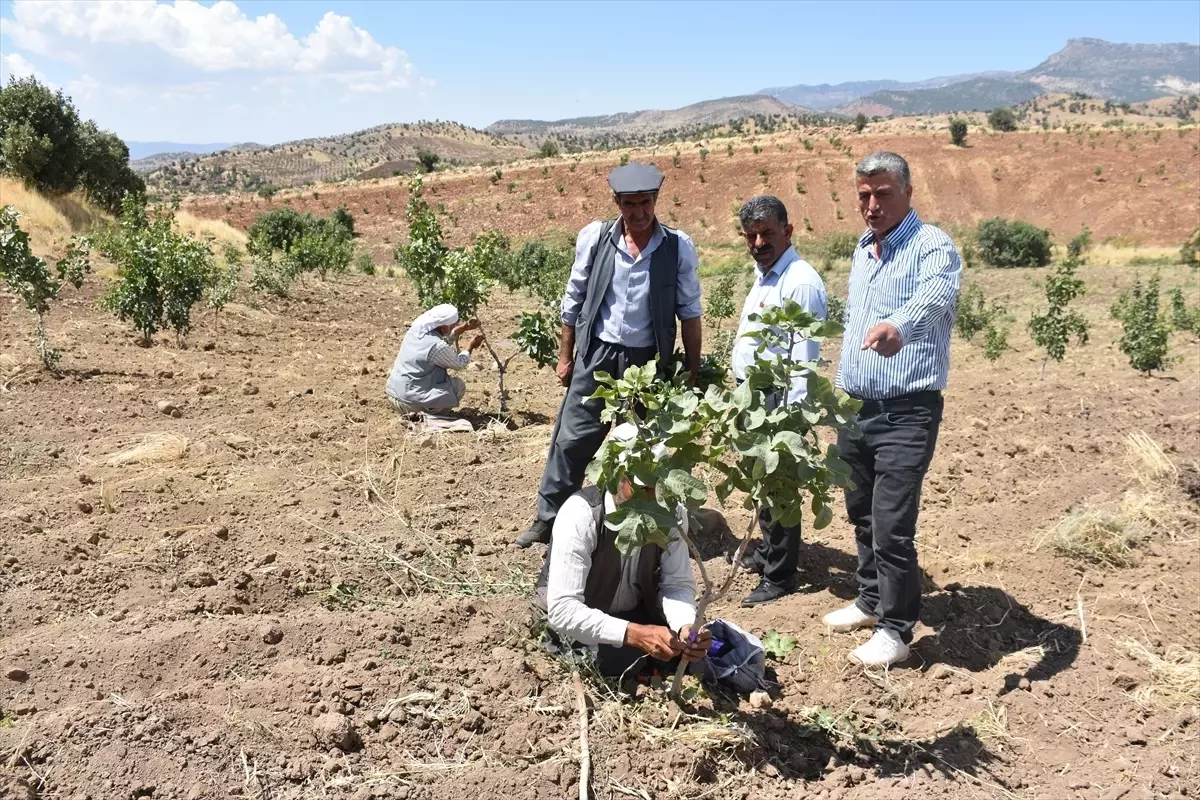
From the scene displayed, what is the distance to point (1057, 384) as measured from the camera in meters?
8.09

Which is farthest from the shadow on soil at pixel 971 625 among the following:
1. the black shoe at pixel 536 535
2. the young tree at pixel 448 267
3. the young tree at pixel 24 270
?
the young tree at pixel 24 270

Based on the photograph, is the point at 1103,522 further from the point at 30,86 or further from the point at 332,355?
the point at 30,86

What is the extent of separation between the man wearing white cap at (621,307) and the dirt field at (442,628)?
2.49ft

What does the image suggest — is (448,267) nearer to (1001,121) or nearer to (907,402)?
(907,402)

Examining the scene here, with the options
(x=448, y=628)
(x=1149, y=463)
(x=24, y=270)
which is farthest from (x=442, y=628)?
(x=24, y=270)

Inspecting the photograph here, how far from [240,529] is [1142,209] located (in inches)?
1603

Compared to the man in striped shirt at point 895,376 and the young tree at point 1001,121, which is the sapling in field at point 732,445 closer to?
the man in striped shirt at point 895,376

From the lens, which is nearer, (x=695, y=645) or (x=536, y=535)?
(x=695, y=645)

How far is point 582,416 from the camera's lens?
379 centimetres

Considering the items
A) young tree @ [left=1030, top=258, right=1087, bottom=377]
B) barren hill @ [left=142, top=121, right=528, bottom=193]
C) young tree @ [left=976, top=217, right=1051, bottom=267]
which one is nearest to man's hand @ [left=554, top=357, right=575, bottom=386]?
young tree @ [left=1030, top=258, right=1087, bottom=377]

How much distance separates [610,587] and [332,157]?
87947 millimetres

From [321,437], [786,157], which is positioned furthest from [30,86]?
[786,157]

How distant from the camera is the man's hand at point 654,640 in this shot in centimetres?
258

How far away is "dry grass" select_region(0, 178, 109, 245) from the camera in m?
14.2
